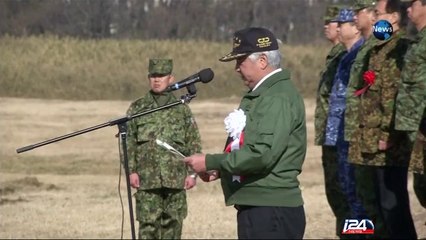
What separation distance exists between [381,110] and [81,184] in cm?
907

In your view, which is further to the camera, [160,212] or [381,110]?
[160,212]

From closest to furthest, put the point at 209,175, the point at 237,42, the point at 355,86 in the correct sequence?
1. the point at 237,42
2. the point at 209,175
3. the point at 355,86

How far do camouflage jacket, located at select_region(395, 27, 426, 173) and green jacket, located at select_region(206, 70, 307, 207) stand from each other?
165cm

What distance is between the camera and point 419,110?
7.54 metres

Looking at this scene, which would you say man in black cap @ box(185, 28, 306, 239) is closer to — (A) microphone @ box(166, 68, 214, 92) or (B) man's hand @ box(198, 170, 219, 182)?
(B) man's hand @ box(198, 170, 219, 182)

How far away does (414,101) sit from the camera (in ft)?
24.8

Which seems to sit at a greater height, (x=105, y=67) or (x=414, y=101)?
(x=414, y=101)

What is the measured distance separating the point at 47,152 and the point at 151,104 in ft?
37.2

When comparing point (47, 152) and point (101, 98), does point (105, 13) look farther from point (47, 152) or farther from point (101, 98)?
point (47, 152)

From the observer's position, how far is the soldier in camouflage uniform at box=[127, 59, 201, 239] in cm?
990

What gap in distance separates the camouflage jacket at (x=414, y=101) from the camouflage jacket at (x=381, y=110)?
518mm

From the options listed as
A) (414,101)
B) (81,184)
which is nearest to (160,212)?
(414,101)

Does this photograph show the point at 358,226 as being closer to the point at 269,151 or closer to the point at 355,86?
the point at 355,86

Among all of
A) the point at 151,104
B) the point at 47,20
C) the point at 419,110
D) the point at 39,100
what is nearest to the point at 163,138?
the point at 151,104
